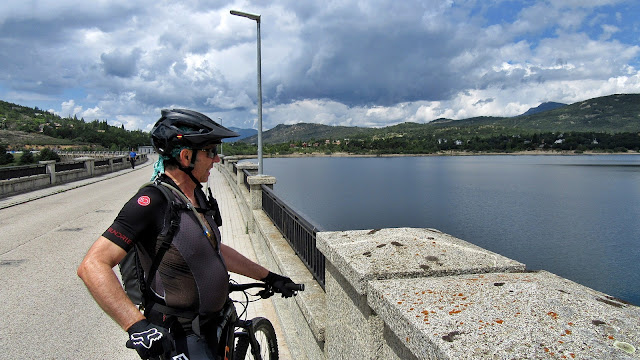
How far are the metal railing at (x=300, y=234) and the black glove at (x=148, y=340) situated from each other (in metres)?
2.30

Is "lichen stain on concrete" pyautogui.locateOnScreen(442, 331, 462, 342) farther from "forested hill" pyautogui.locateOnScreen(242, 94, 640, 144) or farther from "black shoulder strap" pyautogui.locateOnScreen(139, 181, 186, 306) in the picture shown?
"forested hill" pyautogui.locateOnScreen(242, 94, 640, 144)

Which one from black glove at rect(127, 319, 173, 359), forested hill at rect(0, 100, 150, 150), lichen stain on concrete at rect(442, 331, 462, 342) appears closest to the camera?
lichen stain on concrete at rect(442, 331, 462, 342)

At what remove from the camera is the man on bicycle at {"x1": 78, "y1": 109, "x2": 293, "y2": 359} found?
1.67 m

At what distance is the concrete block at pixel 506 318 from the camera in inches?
48.7

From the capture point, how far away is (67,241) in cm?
955

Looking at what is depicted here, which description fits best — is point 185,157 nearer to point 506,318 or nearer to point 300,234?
point 506,318

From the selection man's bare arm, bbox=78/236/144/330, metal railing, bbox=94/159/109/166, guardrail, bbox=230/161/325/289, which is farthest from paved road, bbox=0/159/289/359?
metal railing, bbox=94/159/109/166

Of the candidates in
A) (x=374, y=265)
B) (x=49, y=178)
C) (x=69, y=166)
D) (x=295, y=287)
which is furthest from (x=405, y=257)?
(x=69, y=166)

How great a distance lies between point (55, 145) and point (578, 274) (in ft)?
394

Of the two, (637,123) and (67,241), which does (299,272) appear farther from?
(637,123)

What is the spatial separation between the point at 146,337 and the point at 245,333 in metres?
1.14

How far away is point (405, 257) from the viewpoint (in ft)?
6.95

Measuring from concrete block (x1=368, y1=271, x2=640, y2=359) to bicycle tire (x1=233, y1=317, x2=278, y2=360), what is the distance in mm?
1200

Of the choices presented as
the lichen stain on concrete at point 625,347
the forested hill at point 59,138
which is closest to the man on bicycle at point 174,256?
the lichen stain on concrete at point 625,347
